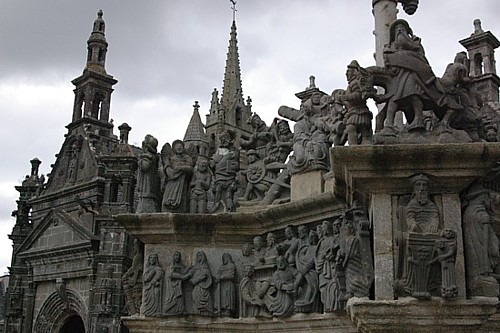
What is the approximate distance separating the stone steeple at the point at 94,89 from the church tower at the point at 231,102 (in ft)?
55.6

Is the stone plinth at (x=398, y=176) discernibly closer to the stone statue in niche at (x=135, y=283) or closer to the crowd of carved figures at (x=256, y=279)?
the crowd of carved figures at (x=256, y=279)

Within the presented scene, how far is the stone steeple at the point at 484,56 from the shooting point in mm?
23945

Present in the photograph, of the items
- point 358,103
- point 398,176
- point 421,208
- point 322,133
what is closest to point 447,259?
point 421,208

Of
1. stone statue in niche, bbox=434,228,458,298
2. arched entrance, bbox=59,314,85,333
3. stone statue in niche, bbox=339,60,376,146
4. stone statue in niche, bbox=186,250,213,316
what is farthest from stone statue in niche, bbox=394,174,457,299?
arched entrance, bbox=59,314,85,333

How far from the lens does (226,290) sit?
986cm

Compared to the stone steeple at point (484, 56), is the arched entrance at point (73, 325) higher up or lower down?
lower down

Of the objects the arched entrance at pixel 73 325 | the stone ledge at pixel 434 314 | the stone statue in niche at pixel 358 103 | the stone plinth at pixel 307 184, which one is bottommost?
the arched entrance at pixel 73 325

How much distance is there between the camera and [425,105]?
7082 millimetres

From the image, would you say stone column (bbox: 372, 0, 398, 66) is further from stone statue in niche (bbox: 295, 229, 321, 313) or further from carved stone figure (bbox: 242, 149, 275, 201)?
stone statue in niche (bbox: 295, 229, 321, 313)

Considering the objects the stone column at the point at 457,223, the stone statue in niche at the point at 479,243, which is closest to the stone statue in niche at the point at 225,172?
the stone column at the point at 457,223

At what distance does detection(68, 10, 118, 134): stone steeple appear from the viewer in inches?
1252

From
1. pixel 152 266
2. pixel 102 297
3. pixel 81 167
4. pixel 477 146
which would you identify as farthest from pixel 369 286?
pixel 81 167

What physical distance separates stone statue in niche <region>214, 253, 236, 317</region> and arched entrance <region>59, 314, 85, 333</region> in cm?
2008

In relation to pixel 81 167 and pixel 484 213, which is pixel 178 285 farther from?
pixel 81 167
